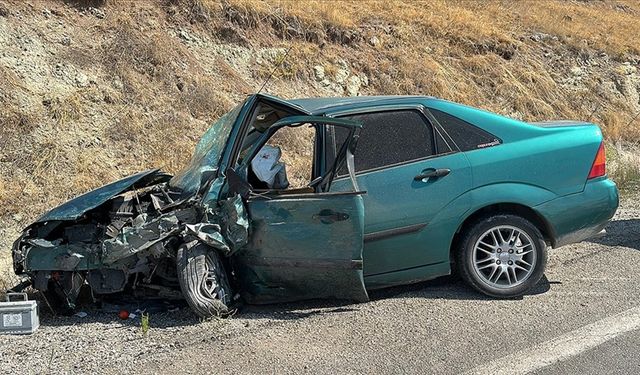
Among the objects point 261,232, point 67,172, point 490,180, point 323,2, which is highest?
point 323,2

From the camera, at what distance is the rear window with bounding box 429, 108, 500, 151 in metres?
5.05

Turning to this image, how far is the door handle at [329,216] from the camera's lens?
4.63m

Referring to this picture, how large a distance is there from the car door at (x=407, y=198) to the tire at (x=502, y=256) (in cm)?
17

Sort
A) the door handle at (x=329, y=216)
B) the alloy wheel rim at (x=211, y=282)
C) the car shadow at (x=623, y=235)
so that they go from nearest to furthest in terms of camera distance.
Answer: the door handle at (x=329, y=216)
the alloy wheel rim at (x=211, y=282)
the car shadow at (x=623, y=235)

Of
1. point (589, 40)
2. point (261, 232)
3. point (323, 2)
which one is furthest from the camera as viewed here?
point (589, 40)

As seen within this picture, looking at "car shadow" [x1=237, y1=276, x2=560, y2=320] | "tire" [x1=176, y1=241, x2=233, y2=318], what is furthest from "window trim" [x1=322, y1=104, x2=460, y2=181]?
"tire" [x1=176, y1=241, x2=233, y2=318]

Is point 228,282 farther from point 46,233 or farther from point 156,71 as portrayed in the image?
point 156,71

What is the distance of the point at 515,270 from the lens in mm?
4992

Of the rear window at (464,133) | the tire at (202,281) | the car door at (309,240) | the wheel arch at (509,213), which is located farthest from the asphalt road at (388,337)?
the rear window at (464,133)

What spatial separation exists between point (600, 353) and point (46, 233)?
394cm

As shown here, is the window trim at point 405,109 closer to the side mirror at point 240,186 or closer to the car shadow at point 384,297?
the side mirror at point 240,186

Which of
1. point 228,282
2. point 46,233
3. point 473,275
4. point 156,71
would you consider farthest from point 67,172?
point 473,275

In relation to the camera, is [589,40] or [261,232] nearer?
[261,232]

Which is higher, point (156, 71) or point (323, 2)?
point (323, 2)
